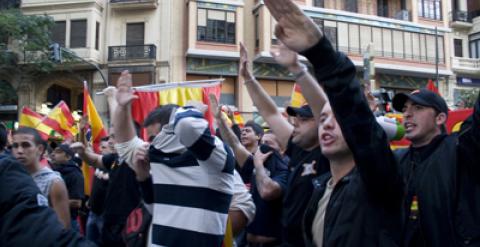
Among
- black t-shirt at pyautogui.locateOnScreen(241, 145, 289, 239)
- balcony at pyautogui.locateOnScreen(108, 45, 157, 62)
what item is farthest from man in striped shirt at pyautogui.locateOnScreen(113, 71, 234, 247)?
balcony at pyautogui.locateOnScreen(108, 45, 157, 62)

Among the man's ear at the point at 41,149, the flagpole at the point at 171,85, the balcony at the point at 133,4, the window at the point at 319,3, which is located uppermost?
the window at the point at 319,3

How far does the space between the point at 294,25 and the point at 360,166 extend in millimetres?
633

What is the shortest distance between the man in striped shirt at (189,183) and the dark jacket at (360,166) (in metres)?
1.02

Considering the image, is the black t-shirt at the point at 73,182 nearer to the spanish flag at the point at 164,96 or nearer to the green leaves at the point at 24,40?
the spanish flag at the point at 164,96

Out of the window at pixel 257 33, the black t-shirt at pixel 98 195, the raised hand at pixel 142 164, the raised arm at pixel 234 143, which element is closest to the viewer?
the raised hand at pixel 142 164

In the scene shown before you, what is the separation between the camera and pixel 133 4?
24203 mm

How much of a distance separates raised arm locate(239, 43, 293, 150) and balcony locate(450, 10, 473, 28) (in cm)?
2981

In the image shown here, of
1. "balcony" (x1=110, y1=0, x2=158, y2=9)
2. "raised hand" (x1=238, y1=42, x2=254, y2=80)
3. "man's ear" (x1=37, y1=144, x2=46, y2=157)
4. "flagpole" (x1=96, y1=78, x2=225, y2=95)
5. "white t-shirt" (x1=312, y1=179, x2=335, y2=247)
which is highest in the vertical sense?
"balcony" (x1=110, y1=0, x2=158, y2=9)

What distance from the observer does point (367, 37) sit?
1048 inches

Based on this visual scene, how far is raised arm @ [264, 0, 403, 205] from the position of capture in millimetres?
1831

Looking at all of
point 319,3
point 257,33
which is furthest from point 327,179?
point 319,3

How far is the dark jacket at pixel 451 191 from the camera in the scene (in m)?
2.53

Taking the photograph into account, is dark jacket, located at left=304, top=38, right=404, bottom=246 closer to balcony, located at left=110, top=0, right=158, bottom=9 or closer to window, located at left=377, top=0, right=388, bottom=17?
balcony, located at left=110, top=0, right=158, bottom=9

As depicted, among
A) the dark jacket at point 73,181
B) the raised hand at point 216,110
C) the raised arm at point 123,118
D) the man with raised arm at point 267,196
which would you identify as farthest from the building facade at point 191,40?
the raised arm at point 123,118
